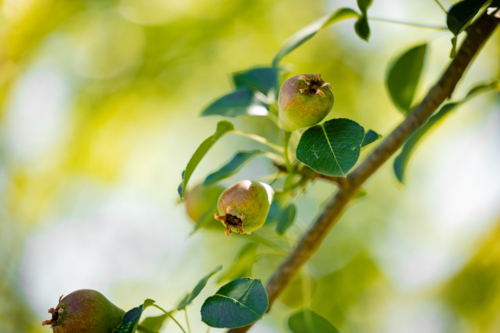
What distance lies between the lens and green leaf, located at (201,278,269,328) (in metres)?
0.68

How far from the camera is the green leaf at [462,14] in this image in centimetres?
82

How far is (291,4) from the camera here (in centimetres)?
450

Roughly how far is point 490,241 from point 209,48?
138 inches

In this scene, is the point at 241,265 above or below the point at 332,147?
below

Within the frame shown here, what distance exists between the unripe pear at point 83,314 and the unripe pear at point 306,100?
1.86 ft

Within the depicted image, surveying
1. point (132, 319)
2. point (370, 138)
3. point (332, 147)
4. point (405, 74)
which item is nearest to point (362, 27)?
point (405, 74)

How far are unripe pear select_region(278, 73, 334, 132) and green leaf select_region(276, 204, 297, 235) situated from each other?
43cm

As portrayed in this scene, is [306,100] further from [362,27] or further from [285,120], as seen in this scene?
[362,27]

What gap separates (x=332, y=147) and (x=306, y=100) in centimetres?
11

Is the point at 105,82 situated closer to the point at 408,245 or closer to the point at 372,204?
the point at 372,204

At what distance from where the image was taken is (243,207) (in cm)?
78

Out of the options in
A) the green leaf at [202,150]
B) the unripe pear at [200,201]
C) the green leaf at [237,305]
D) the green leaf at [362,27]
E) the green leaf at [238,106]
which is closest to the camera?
the green leaf at [237,305]

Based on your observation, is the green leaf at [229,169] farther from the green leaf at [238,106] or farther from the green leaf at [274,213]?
the green leaf at [274,213]

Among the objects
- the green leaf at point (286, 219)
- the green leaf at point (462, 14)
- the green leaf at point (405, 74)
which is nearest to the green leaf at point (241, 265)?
the green leaf at point (286, 219)
